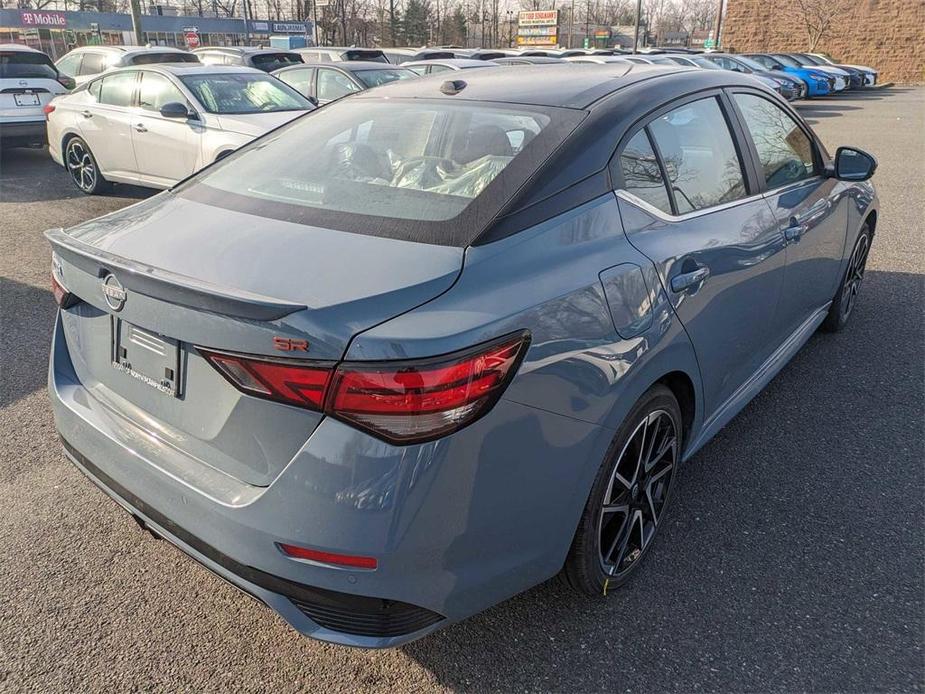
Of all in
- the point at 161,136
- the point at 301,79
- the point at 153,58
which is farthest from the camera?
the point at 153,58

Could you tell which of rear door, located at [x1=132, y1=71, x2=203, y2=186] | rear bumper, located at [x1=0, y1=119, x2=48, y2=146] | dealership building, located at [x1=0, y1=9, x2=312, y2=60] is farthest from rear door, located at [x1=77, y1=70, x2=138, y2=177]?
dealership building, located at [x1=0, y1=9, x2=312, y2=60]

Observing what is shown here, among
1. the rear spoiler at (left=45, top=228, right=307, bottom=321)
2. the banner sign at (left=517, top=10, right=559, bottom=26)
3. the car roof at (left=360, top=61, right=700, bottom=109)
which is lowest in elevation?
the rear spoiler at (left=45, top=228, right=307, bottom=321)

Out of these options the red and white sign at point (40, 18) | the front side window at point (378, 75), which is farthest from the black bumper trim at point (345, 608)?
the red and white sign at point (40, 18)

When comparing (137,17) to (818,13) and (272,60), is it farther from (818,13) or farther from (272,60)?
(818,13)

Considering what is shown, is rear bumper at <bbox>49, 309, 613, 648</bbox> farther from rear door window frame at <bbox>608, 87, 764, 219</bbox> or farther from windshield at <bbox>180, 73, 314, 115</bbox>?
windshield at <bbox>180, 73, 314, 115</bbox>

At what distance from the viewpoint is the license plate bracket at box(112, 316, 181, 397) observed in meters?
1.94

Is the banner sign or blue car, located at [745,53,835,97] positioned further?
the banner sign

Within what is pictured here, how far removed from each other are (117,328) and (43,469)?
1448 millimetres

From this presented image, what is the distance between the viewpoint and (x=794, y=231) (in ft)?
10.9

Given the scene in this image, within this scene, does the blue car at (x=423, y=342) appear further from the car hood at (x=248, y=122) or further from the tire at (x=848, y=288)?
the car hood at (x=248, y=122)

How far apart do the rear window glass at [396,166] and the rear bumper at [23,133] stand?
9409 mm

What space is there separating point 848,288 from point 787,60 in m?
27.1

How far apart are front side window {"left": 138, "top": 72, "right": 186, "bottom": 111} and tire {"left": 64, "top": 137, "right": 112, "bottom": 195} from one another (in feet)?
3.73

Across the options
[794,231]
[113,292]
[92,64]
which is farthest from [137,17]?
[113,292]
